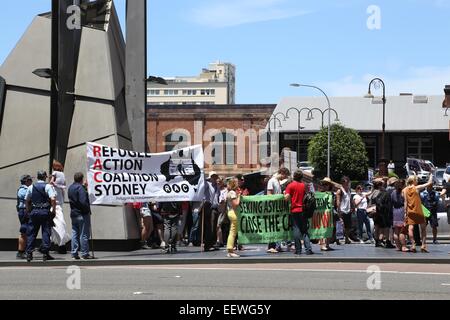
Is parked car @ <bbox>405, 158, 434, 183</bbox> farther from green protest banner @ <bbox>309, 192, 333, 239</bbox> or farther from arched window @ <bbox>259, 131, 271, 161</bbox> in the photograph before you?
arched window @ <bbox>259, 131, 271, 161</bbox>

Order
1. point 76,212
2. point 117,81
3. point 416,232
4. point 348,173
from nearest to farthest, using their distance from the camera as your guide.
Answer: point 76,212 → point 117,81 → point 416,232 → point 348,173

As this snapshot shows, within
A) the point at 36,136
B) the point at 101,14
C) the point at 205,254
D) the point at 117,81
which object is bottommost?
the point at 205,254

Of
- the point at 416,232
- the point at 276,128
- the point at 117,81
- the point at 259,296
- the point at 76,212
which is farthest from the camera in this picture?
the point at 276,128

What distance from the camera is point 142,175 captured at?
1908 centimetres

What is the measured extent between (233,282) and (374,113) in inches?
2625

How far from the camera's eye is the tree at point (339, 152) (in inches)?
2820

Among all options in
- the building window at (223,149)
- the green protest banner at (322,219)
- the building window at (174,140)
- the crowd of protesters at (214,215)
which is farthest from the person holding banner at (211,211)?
the building window at (174,140)

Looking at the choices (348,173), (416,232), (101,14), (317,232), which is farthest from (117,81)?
(348,173)

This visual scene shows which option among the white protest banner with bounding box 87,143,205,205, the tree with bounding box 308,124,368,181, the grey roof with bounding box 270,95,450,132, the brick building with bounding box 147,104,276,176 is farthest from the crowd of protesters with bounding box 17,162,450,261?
the brick building with bounding box 147,104,276,176

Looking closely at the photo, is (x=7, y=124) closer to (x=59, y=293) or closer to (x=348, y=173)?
(x=59, y=293)

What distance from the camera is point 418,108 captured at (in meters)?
78.1

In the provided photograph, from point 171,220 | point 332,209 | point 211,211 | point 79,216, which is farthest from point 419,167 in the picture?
point 79,216

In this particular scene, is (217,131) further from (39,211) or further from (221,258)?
(39,211)

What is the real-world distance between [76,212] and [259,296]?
21.8 ft
